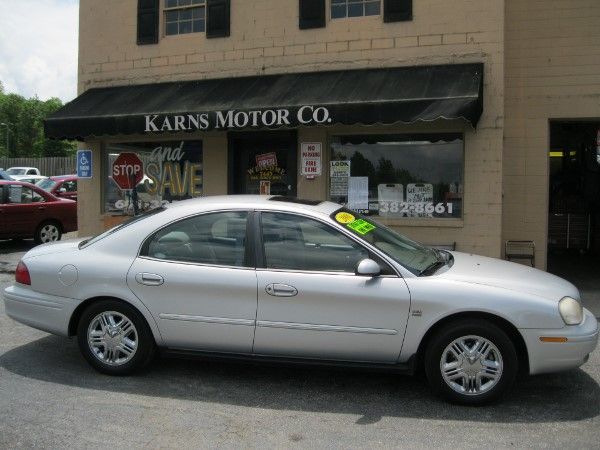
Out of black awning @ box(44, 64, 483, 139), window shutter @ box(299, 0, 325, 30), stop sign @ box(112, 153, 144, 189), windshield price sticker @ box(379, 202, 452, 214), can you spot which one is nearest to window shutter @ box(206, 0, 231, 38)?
black awning @ box(44, 64, 483, 139)

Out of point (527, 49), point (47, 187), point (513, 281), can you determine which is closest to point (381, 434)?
point (513, 281)

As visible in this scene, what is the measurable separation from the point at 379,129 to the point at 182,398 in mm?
5822

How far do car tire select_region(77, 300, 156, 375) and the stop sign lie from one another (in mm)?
6206

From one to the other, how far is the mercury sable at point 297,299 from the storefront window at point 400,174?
4.00 meters

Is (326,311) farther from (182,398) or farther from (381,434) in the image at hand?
(182,398)

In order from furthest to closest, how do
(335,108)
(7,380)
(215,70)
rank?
(215,70), (335,108), (7,380)

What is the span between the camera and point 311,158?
9703 millimetres

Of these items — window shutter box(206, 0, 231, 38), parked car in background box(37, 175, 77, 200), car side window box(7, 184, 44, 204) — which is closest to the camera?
window shutter box(206, 0, 231, 38)

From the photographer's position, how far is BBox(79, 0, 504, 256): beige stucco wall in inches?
350

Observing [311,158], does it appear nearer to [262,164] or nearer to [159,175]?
[262,164]

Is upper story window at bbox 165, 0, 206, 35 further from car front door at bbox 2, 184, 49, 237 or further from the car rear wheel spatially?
the car rear wheel

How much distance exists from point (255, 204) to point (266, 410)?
5.25 ft

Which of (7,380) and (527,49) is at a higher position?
(527,49)

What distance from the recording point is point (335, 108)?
28.0ft
